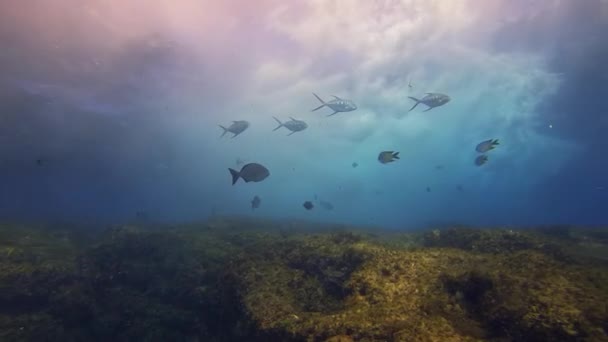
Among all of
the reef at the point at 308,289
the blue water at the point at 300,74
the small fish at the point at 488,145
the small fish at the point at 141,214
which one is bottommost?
the reef at the point at 308,289

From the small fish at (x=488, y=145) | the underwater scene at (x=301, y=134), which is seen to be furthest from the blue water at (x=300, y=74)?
the small fish at (x=488, y=145)

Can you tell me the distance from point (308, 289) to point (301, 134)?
34.5m

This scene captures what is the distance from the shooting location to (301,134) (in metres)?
40.1

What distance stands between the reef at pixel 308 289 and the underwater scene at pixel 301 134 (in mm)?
34

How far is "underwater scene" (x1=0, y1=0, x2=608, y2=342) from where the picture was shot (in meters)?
Answer: 4.74

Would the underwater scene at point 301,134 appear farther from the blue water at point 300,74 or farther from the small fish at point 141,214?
the small fish at point 141,214

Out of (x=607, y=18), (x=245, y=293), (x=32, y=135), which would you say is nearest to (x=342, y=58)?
(x=607, y=18)

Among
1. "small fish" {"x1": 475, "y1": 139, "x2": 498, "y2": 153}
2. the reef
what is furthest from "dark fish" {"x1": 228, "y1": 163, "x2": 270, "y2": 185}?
"small fish" {"x1": 475, "y1": 139, "x2": 498, "y2": 153}

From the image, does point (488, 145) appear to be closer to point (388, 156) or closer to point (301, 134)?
point (388, 156)

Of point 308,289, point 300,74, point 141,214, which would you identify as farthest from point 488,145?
point 141,214

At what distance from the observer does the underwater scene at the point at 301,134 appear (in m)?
4.74

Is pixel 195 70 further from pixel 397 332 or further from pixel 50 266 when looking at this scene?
pixel 397 332

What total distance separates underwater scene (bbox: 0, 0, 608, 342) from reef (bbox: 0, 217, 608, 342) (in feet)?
0.11

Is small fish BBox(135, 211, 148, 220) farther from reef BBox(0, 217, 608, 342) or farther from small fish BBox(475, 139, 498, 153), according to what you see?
small fish BBox(475, 139, 498, 153)
